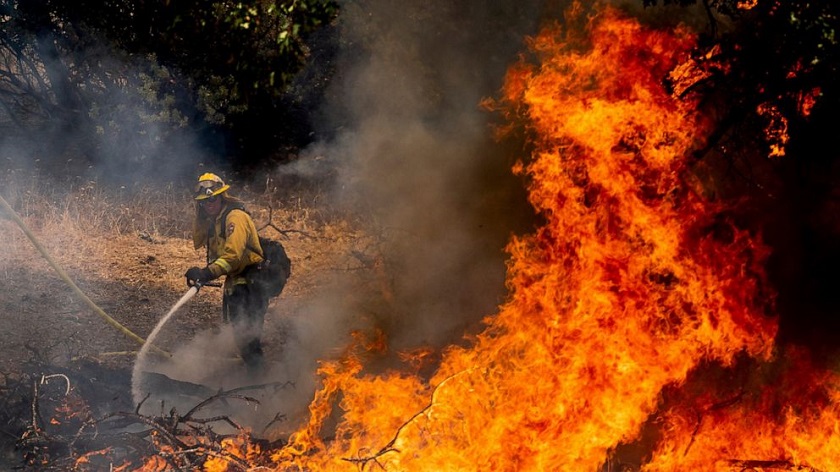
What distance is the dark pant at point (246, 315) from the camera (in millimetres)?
7020

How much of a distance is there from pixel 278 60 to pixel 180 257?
607 centimetres

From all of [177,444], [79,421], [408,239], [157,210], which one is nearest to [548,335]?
[177,444]

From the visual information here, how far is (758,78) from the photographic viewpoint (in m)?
5.78

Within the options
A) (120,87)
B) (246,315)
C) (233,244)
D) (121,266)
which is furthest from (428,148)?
(120,87)

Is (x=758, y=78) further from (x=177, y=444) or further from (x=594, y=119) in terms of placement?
(x=177, y=444)

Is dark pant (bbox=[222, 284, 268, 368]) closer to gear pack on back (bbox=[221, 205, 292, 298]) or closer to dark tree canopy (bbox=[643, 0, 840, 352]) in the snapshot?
gear pack on back (bbox=[221, 205, 292, 298])

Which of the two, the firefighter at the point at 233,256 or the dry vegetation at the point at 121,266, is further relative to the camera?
the dry vegetation at the point at 121,266

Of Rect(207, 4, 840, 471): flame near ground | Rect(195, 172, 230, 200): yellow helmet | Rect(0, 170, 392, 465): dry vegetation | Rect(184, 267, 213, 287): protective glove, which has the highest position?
Rect(0, 170, 392, 465): dry vegetation

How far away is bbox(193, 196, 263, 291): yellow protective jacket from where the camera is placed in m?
6.57

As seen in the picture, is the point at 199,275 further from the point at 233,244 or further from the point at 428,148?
the point at 428,148

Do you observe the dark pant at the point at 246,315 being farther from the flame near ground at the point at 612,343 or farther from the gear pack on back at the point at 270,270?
the flame near ground at the point at 612,343

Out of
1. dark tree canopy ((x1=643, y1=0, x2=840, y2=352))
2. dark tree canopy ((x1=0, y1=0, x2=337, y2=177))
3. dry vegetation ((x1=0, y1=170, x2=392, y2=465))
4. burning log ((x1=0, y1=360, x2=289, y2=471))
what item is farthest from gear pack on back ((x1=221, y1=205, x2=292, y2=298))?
dark tree canopy ((x1=0, y1=0, x2=337, y2=177))

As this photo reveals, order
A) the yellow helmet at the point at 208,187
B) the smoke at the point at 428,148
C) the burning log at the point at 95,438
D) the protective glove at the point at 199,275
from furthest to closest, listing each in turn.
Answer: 1. the smoke at the point at 428,148
2. the yellow helmet at the point at 208,187
3. the protective glove at the point at 199,275
4. the burning log at the point at 95,438

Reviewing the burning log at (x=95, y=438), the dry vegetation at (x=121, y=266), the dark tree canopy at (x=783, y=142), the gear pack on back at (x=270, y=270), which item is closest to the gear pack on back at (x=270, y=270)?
the gear pack on back at (x=270, y=270)
